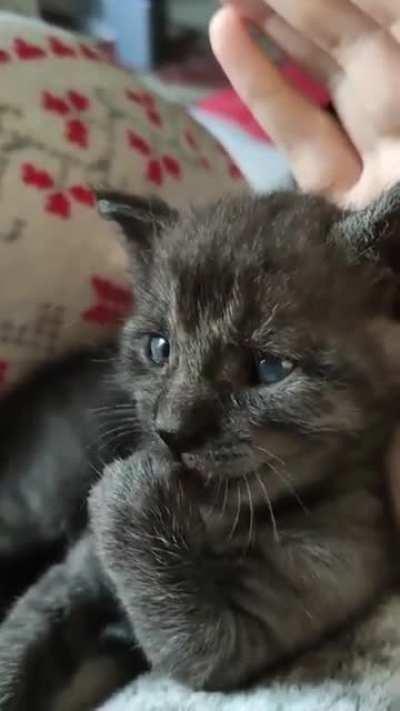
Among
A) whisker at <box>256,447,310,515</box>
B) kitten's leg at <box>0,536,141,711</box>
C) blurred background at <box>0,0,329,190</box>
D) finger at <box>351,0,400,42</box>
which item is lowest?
blurred background at <box>0,0,329,190</box>

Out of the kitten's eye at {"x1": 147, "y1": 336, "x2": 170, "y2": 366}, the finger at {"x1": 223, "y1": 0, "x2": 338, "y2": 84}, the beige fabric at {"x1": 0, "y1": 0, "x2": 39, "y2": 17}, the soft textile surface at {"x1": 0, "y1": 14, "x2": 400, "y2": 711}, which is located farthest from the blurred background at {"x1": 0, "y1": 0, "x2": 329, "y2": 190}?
the kitten's eye at {"x1": 147, "y1": 336, "x2": 170, "y2": 366}

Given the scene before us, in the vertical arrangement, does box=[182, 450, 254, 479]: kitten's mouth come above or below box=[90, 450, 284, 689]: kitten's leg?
above

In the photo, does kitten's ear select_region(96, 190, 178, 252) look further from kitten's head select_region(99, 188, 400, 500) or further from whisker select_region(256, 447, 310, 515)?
whisker select_region(256, 447, 310, 515)

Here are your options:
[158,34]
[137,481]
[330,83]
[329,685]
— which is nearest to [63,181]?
[330,83]

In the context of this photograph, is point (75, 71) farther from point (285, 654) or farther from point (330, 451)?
point (285, 654)

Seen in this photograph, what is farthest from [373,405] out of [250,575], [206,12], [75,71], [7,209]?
[206,12]

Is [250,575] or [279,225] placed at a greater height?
[279,225]

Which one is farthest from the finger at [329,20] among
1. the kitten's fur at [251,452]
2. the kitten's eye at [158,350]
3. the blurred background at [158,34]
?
the blurred background at [158,34]
